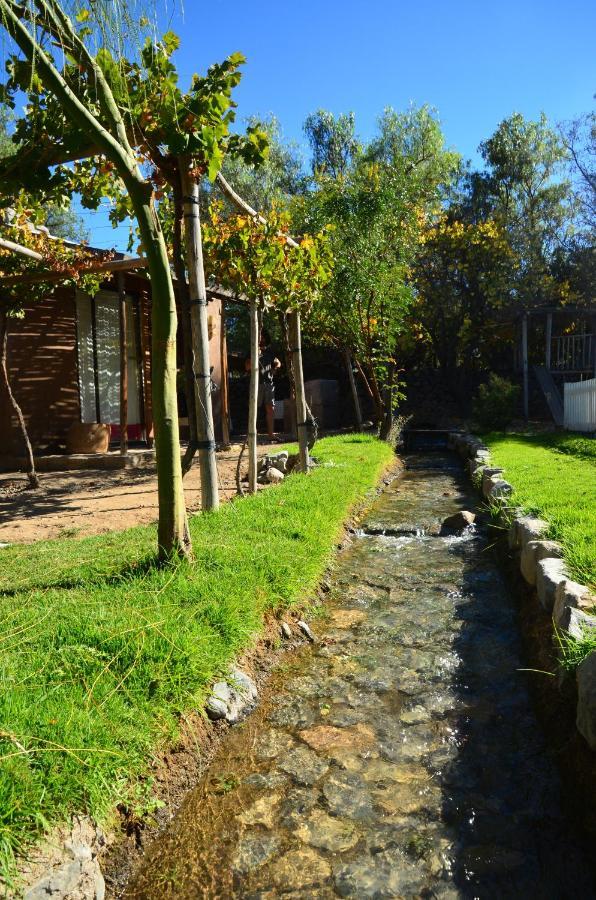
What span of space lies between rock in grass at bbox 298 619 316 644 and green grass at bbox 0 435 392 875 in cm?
19

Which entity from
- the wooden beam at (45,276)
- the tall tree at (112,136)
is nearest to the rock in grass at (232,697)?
the tall tree at (112,136)

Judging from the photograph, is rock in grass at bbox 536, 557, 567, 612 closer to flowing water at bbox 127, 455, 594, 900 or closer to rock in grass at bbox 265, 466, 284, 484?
flowing water at bbox 127, 455, 594, 900

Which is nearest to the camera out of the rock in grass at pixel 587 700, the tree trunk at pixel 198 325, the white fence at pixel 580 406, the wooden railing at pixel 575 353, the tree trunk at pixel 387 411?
the rock in grass at pixel 587 700

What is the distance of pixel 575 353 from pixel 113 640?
17.1m

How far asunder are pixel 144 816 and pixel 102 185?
15.1 ft

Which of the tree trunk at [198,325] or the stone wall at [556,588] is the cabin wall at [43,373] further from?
the stone wall at [556,588]

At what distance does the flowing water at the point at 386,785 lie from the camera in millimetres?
2018

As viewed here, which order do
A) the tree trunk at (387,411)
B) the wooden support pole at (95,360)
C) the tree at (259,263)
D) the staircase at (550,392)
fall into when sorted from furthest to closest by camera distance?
1. the staircase at (550,392)
2. the tree trunk at (387,411)
3. the wooden support pole at (95,360)
4. the tree at (259,263)

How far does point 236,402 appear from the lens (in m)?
19.1

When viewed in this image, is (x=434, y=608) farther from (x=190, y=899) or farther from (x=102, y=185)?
(x=102, y=185)

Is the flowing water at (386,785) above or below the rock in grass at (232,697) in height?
below

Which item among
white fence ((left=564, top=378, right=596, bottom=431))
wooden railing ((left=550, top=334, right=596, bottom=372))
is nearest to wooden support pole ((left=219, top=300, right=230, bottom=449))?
white fence ((left=564, top=378, right=596, bottom=431))

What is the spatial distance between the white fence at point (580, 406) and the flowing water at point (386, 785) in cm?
863

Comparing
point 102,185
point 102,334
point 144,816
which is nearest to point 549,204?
point 102,334
